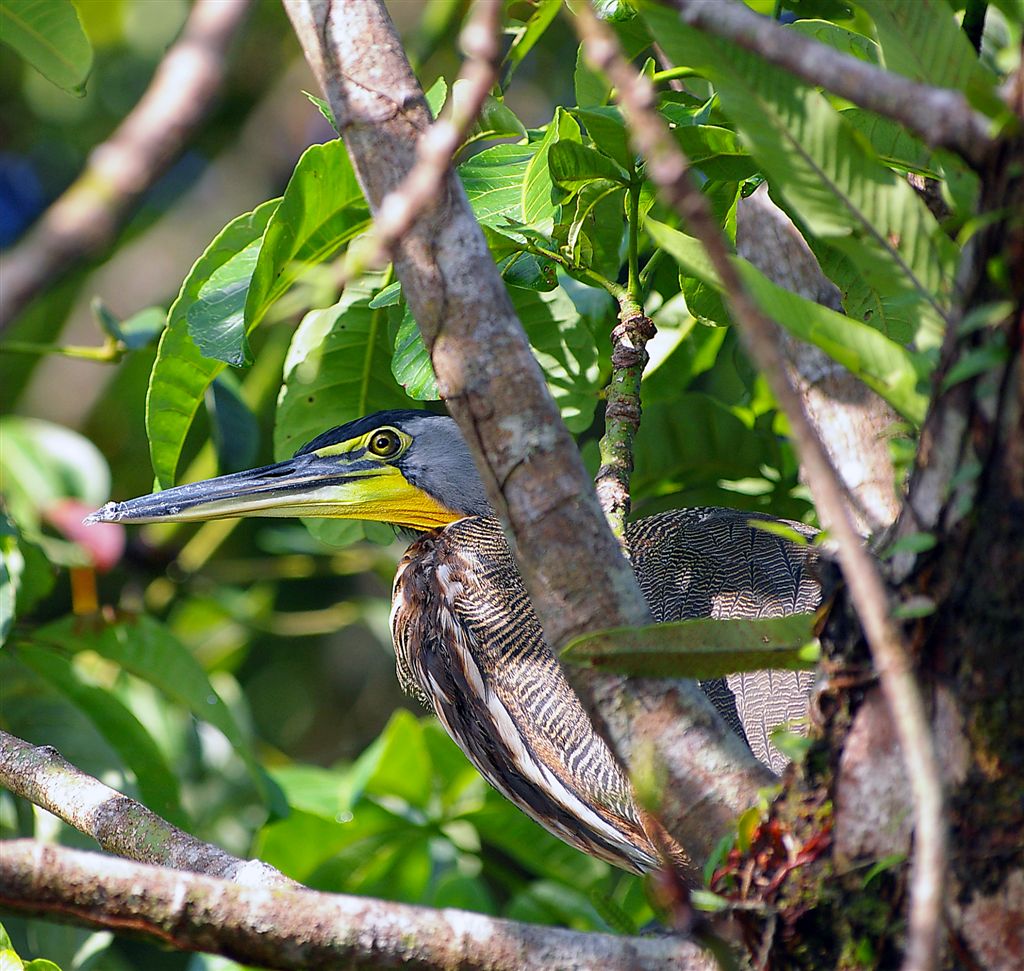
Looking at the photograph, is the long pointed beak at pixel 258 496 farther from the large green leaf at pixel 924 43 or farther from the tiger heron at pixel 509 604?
the large green leaf at pixel 924 43

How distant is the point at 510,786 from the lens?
2.78 m

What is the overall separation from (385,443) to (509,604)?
0.60 metres

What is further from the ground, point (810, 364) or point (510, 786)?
point (810, 364)

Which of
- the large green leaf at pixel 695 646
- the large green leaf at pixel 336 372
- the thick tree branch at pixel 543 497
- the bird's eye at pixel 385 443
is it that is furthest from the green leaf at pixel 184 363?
the large green leaf at pixel 695 646

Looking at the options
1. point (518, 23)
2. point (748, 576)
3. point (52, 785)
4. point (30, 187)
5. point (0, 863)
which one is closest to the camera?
point (0, 863)

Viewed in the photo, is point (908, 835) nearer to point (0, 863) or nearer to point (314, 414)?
point (0, 863)

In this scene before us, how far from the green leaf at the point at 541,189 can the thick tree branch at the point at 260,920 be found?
46.7 inches

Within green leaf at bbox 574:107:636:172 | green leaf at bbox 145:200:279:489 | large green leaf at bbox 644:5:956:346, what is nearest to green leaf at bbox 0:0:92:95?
green leaf at bbox 145:200:279:489

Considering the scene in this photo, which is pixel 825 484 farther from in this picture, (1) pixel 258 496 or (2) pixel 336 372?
(1) pixel 258 496

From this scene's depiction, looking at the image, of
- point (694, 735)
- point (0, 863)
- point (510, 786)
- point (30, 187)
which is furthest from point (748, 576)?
point (30, 187)

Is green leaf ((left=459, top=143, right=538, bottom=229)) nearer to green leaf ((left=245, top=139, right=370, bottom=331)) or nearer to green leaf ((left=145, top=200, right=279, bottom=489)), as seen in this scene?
green leaf ((left=245, top=139, right=370, bottom=331))

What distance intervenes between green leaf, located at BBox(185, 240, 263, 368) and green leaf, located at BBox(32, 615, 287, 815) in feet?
3.13

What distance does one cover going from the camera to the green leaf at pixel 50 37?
2104 mm

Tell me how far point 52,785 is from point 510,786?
1203 millimetres
